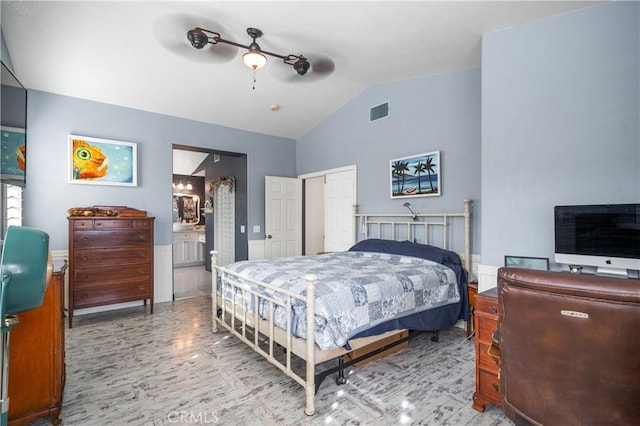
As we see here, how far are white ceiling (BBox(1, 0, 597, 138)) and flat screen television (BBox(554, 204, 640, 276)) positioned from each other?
5.25ft

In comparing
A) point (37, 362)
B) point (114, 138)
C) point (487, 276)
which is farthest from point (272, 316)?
point (114, 138)

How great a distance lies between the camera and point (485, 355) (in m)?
2.01

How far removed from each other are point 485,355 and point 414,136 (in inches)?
114

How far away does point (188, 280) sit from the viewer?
6.24 meters

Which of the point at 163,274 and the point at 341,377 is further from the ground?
the point at 163,274

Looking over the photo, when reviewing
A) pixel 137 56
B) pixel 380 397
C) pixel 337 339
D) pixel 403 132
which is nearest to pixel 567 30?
pixel 403 132

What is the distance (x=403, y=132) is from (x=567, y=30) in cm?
203

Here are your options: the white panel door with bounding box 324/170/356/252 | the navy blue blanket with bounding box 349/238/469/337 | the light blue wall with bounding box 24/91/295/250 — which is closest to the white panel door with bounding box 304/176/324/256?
the white panel door with bounding box 324/170/356/252

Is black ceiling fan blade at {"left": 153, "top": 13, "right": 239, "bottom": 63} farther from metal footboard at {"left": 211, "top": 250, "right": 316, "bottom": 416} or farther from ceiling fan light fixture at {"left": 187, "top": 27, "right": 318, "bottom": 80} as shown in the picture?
metal footboard at {"left": 211, "top": 250, "right": 316, "bottom": 416}

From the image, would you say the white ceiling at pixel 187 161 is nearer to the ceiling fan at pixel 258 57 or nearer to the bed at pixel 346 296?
the ceiling fan at pixel 258 57

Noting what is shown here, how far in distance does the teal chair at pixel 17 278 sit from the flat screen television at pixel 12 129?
0.92 meters

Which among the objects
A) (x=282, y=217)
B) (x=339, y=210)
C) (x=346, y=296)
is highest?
(x=339, y=210)

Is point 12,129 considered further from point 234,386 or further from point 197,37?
point 234,386

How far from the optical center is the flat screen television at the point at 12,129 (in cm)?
180
